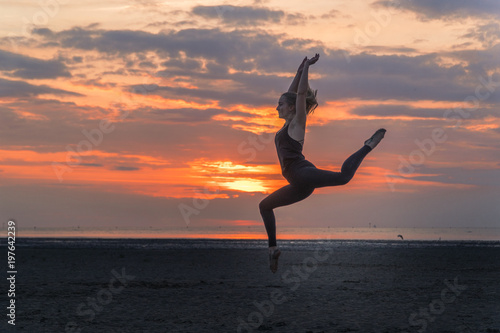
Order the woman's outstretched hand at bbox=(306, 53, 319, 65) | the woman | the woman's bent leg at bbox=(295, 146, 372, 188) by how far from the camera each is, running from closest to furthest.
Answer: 1. the woman's bent leg at bbox=(295, 146, 372, 188)
2. the woman
3. the woman's outstretched hand at bbox=(306, 53, 319, 65)

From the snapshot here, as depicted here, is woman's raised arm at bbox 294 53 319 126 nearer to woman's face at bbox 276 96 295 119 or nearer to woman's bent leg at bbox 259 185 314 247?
woman's face at bbox 276 96 295 119

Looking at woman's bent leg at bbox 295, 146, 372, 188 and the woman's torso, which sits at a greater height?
the woman's torso

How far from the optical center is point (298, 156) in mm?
7590

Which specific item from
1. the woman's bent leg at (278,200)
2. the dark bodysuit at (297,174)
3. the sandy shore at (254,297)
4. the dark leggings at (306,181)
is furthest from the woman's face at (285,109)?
the sandy shore at (254,297)

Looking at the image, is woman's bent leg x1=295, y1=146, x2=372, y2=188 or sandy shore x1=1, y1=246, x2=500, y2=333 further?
sandy shore x1=1, y1=246, x2=500, y2=333

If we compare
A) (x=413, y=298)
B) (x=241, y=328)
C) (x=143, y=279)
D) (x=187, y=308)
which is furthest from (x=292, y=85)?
(x=143, y=279)

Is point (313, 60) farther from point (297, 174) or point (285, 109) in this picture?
point (297, 174)

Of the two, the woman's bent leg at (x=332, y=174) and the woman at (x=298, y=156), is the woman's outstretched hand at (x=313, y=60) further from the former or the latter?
the woman's bent leg at (x=332, y=174)

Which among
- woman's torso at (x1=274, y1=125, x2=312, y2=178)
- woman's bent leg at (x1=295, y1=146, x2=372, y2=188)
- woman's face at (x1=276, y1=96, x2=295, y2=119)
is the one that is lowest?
woman's bent leg at (x1=295, y1=146, x2=372, y2=188)

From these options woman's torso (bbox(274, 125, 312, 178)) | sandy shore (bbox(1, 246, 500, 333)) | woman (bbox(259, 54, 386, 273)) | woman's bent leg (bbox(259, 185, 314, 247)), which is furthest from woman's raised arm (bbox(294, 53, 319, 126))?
sandy shore (bbox(1, 246, 500, 333))

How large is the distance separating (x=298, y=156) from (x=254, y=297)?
18.9 meters

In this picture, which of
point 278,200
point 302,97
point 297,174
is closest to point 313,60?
point 302,97

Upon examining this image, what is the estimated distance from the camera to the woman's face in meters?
7.83

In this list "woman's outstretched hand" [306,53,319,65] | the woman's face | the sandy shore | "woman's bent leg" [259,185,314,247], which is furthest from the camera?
the sandy shore
